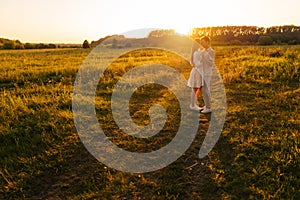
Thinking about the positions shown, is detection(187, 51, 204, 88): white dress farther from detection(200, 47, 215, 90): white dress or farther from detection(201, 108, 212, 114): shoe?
detection(201, 108, 212, 114): shoe

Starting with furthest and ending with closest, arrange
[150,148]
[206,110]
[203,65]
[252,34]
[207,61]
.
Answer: [252,34], [206,110], [203,65], [207,61], [150,148]

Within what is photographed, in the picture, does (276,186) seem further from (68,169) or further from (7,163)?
(7,163)

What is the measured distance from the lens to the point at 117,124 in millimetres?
7203

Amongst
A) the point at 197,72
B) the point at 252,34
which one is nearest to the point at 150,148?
the point at 197,72

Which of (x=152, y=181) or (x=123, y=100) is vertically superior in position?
(x=123, y=100)

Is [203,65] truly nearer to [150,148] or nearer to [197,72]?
[197,72]

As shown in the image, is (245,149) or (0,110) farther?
(0,110)

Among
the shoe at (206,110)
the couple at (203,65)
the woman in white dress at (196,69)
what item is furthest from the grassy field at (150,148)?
the woman in white dress at (196,69)

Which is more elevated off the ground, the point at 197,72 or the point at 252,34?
the point at 252,34

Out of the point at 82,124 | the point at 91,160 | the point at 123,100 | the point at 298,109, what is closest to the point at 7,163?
the point at 91,160

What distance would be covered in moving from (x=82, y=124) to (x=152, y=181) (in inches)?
120

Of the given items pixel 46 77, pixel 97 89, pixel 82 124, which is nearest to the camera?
pixel 82 124

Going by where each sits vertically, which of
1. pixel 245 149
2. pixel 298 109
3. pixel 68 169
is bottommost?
pixel 68 169

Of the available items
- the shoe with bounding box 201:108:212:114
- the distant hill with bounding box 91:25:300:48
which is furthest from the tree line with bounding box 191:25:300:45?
the shoe with bounding box 201:108:212:114
